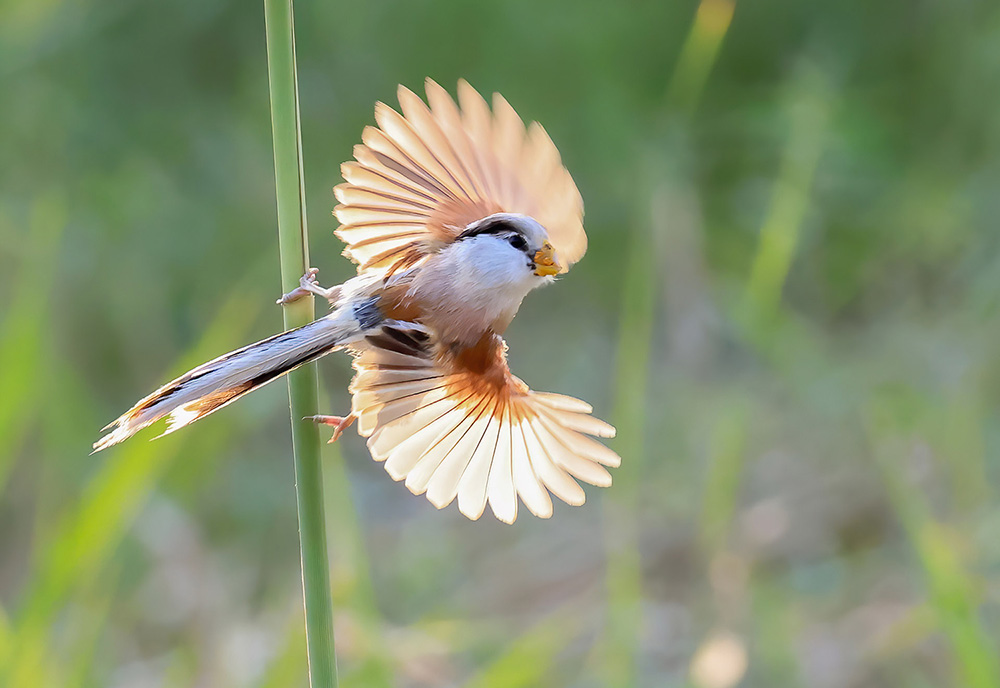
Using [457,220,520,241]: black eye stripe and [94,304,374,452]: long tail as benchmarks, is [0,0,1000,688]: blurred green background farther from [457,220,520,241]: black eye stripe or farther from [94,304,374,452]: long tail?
[94,304,374,452]: long tail

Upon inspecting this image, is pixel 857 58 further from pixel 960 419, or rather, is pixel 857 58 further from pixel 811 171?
pixel 960 419

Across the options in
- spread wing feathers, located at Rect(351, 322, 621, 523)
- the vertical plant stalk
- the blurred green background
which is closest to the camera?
the vertical plant stalk

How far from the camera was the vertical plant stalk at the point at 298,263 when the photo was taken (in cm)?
39

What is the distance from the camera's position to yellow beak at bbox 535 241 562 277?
58 centimetres

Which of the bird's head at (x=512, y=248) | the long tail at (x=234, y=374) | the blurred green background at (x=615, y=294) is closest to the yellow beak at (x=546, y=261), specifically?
the bird's head at (x=512, y=248)

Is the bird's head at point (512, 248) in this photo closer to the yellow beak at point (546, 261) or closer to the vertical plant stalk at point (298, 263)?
the yellow beak at point (546, 261)

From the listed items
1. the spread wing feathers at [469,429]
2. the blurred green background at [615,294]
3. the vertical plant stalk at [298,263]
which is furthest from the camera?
the blurred green background at [615,294]

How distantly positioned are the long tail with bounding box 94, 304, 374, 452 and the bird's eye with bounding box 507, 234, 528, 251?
5.4 inches

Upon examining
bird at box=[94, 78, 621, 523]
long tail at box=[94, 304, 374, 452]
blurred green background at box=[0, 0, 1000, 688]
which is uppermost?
blurred green background at box=[0, 0, 1000, 688]

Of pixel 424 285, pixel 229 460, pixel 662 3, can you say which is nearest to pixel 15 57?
pixel 229 460

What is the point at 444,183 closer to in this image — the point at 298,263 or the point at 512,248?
the point at 512,248

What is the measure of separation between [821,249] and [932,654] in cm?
83

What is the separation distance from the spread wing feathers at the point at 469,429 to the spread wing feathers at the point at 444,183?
3.0 inches

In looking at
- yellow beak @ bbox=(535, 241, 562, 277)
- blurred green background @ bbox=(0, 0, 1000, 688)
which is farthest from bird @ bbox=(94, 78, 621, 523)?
blurred green background @ bbox=(0, 0, 1000, 688)
